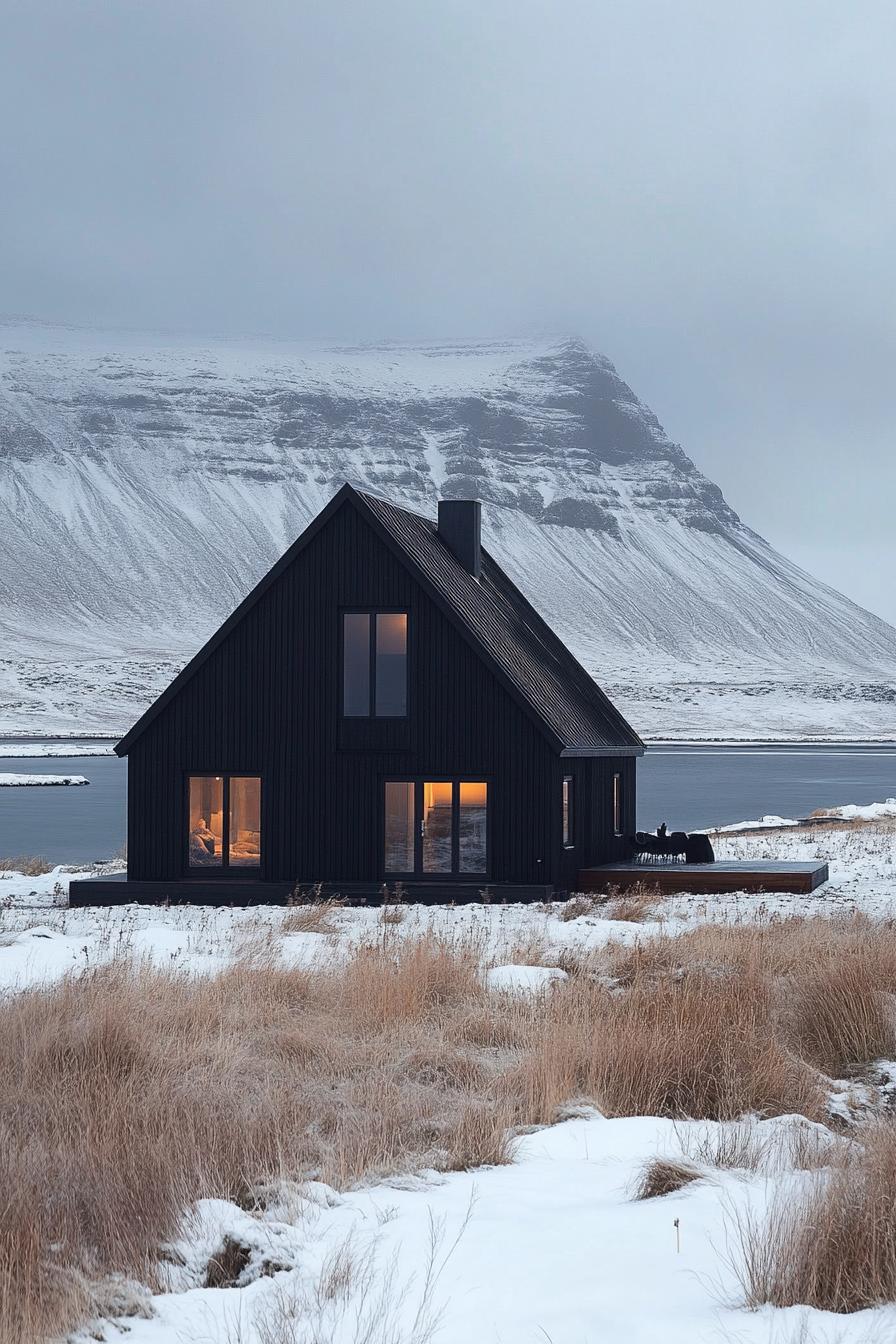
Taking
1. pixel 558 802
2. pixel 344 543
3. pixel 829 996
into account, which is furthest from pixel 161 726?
pixel 829 996

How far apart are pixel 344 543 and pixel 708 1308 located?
70.1ft

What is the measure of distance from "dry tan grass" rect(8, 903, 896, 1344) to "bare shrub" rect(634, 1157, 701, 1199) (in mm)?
383

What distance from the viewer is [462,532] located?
29891 millimetres

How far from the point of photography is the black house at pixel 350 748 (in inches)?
1008

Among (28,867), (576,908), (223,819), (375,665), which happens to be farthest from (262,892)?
(28,867)

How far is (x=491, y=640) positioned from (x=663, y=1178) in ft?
62.6

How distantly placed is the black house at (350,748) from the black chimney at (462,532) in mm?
2968

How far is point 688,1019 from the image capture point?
10.1m

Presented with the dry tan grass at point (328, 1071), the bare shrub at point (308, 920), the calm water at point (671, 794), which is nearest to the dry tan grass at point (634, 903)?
the bare shrub at point (308, 920)

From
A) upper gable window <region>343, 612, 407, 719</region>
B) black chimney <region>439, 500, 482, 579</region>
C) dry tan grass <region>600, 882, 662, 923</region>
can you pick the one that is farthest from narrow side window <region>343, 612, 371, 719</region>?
dry tan grass <region>600, 882, 662, 923</region>

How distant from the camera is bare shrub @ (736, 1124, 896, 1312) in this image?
574 cm

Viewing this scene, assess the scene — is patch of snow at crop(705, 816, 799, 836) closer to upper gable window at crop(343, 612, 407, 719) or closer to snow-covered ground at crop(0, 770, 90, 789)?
upper gable window at crop(343, 612, 407, 719)

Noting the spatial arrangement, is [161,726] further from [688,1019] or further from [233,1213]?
[233,1213]

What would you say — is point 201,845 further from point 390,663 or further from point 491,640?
point 491,640
